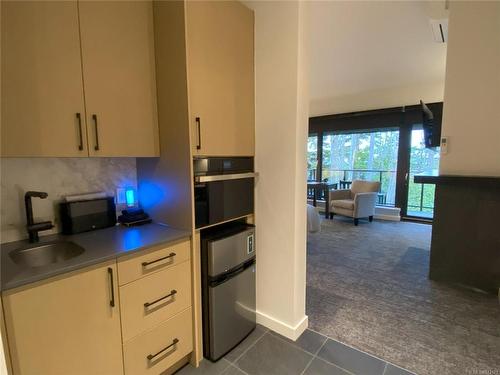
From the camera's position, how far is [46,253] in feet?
4.74

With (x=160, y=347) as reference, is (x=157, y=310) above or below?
above

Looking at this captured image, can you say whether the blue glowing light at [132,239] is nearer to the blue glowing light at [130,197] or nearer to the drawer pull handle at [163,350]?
the blue glowing light at [130,197]

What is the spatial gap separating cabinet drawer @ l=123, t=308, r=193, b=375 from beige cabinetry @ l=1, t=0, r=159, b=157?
3.34ft

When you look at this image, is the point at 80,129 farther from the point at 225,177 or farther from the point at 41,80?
the point at 225,177

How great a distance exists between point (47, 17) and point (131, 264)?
124 cm

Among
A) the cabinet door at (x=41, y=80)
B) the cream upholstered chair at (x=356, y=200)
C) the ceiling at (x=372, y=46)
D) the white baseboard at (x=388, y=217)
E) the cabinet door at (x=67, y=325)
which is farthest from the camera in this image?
the white baseboard at (x=388, y=217)

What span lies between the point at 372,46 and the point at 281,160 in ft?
8.26

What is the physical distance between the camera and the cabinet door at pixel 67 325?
3.22ft

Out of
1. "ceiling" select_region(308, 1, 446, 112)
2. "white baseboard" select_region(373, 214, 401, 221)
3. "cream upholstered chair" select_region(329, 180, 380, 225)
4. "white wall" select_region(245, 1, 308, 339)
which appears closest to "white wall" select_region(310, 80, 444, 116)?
"ceiling" select_region(308, 1, 446, 112)

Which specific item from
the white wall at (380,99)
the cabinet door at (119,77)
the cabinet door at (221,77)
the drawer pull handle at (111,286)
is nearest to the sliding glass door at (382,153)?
the white wall at (380,99)

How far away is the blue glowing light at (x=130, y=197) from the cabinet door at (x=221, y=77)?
680 millimetres

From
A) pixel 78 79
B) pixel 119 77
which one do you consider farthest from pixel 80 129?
pixel 119 77

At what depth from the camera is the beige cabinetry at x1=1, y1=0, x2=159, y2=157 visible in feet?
3.79

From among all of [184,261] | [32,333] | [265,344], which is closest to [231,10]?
[184,261]
